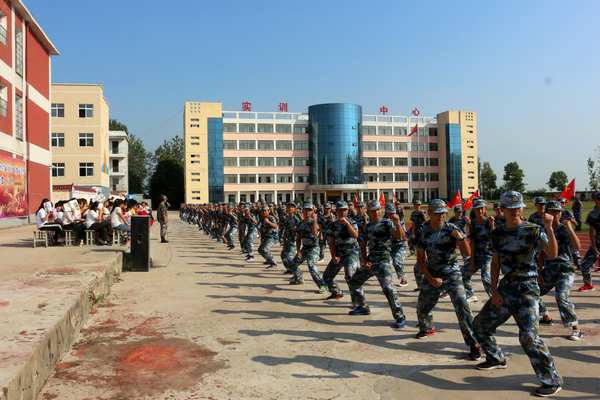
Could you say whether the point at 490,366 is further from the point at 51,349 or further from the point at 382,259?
the point at 51,349

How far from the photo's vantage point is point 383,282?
21.4 ft

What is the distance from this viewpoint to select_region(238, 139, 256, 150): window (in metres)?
77.7

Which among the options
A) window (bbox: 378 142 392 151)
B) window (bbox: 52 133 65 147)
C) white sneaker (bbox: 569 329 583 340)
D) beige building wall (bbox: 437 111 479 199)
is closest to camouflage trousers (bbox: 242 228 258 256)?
white sneaker (bbox: 569 329 583 340)

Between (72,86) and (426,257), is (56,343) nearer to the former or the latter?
(426,257)

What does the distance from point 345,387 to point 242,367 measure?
1.20 m

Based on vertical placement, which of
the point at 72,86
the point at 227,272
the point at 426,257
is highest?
the point at 72,86

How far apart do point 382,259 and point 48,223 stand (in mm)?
11163

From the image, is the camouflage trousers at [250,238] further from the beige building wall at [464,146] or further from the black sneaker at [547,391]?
the beige building wall at [464,146]

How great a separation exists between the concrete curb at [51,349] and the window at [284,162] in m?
71.8

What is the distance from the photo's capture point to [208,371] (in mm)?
4668

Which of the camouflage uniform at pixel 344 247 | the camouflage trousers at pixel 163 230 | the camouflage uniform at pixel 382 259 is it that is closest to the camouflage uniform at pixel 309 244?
the camouflage uniform at pixel 344 247

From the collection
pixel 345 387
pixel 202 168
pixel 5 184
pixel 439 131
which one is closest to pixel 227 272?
pixel 345 387

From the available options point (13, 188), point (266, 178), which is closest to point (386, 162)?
point (266, 178)

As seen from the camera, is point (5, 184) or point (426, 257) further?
point (5, 184)
